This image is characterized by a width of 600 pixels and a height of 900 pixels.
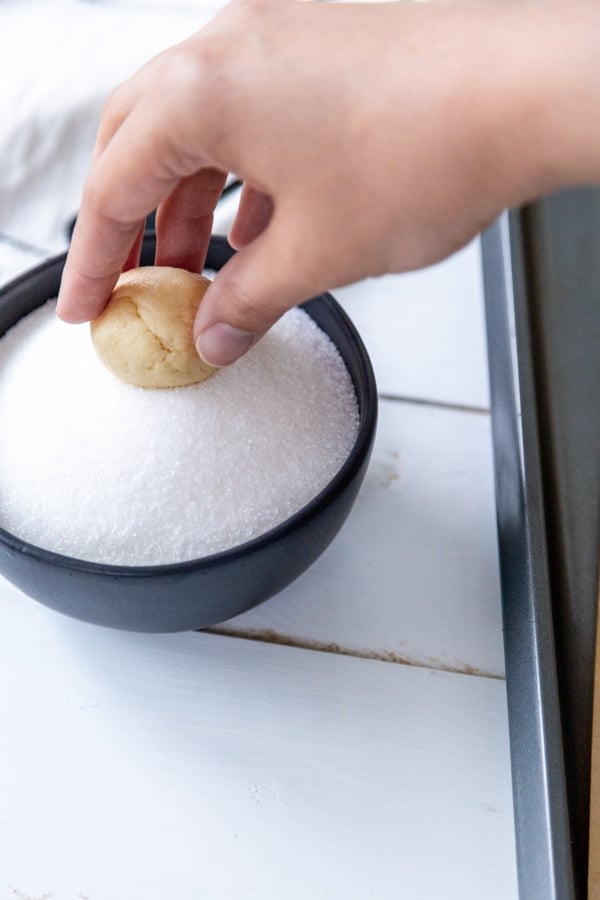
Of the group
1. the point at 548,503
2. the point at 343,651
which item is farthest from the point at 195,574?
the point at 548,503

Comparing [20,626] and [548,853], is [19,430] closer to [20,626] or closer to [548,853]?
[20,626]

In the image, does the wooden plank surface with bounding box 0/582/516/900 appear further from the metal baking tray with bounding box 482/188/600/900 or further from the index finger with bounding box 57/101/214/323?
the index finger with bounding box 57/101/214/323

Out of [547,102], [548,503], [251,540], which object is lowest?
[548,503]

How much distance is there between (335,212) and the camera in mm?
310

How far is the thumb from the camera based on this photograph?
12.9 inches

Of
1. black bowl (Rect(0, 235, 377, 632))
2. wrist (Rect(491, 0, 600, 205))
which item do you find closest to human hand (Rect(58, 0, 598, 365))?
wrist (Rect(491, 0, 600, 205))

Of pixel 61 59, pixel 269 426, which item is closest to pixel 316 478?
pixel 269 426

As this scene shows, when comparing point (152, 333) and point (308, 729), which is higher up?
point (152, 333)

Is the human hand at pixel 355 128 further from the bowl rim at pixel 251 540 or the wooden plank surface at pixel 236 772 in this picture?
the wooden plank surface at pixel 236 772

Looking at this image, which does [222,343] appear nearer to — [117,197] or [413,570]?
[117,197]

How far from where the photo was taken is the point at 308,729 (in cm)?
44

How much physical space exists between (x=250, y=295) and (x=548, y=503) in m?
0.26

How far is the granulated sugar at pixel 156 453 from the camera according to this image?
390mm

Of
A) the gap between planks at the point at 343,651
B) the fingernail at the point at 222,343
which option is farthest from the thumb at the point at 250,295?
the gap between planks at the point at 343,651
